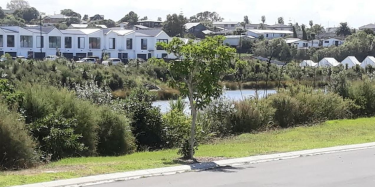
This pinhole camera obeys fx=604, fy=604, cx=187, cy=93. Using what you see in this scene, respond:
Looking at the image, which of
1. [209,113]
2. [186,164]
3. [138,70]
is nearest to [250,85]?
[138,70]

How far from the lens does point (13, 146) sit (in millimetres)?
16453

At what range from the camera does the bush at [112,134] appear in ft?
70.7

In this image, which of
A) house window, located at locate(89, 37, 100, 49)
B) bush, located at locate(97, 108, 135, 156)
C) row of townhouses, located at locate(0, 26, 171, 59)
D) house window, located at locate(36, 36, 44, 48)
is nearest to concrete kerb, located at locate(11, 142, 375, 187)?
bush, located at locate(97, 108, 135, 156)

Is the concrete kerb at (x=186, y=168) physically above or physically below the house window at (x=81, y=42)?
below

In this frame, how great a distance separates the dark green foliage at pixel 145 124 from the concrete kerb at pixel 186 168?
23.5 feet

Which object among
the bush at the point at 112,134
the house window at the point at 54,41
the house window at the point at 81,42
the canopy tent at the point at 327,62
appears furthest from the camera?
the house window at the point at 81,42

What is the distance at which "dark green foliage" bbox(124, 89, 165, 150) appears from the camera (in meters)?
23.7

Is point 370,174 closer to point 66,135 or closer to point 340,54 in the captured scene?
point 66,135

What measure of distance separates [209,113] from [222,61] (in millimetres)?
11216

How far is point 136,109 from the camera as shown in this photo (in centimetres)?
2380

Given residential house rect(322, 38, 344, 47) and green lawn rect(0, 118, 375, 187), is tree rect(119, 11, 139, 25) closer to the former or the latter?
residential house rect(322, 38, 344, 47)

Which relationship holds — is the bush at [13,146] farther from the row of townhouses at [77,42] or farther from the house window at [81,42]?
the house window at [81,42]

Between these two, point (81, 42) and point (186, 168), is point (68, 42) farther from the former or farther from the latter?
point (186, 168)

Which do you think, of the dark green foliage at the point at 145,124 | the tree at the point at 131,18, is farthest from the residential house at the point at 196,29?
the dark green foliage at the point at 145,124
